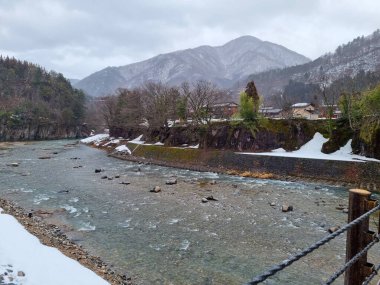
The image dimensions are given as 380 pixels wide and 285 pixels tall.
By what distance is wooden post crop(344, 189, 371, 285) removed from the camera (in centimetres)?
312

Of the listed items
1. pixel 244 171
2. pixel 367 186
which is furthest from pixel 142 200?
pixel 367 186

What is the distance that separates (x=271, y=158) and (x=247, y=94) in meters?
15.3

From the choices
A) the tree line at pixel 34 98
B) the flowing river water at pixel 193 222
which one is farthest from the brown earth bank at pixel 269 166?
the tree line at pixel 34 98

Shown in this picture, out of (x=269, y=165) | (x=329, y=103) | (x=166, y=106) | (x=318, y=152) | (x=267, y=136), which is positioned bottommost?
(x=269, y=165)

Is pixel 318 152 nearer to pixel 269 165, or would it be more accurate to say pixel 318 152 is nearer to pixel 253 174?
pixel 269 165

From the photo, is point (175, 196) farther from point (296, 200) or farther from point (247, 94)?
point (247, 94)

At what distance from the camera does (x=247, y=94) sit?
155 ft

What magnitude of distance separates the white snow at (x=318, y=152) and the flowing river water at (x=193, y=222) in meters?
5.31

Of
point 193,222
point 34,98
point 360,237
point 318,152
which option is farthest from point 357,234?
point 34,98

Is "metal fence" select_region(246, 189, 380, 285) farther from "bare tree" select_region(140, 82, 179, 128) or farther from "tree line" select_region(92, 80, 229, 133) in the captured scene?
"bare tree" select_region(140, 82, 179, 128)

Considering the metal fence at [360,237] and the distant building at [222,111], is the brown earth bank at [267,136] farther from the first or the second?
the metal fence at [360,237]

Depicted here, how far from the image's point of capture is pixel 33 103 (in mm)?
104125

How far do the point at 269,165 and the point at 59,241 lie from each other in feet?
82.7

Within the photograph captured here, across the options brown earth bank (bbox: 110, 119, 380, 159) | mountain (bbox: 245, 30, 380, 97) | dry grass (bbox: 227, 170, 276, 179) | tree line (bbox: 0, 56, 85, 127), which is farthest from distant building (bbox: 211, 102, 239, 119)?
mountain (bbox: 245, 30, 380, 97)
